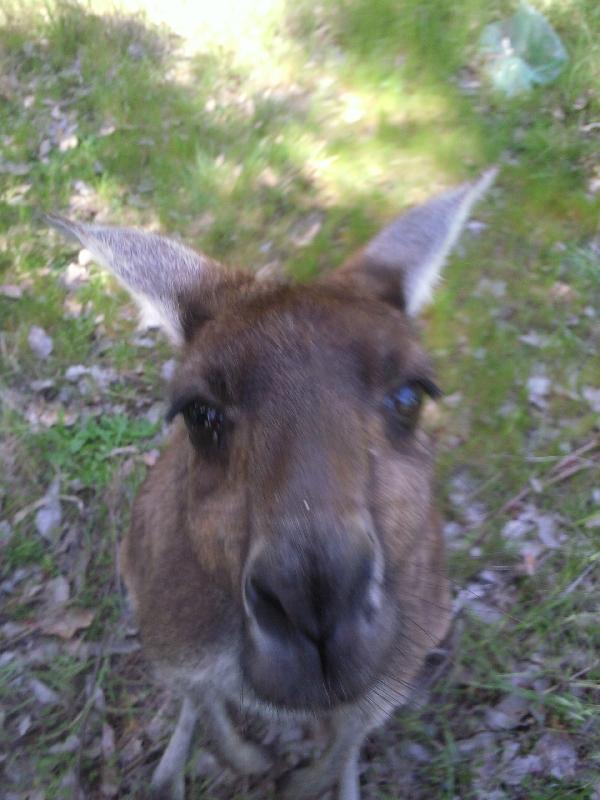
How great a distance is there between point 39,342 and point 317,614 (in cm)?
403

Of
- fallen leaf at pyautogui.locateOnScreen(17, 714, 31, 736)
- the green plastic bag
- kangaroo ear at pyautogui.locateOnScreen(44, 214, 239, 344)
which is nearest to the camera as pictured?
kangaroo ear at pyautogui.locateOnScreen(44, 214, 239, 344)

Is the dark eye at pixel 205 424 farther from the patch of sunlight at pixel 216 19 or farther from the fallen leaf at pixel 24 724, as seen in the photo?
the patch of sunlight at pixel 216 19

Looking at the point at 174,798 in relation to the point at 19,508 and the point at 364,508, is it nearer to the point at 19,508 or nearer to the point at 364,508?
the point at 19,508

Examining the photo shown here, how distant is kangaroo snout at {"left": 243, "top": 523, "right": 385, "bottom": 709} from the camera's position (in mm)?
1735

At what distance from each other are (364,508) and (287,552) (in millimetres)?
283

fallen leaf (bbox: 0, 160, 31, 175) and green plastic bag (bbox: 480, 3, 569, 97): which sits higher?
green plastic bag (bbox: 480, 3, 569, 97)

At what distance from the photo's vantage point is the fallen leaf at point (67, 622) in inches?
156

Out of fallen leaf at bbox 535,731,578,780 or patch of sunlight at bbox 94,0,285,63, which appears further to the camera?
patch of sunlight at bbox 94,0,285,63

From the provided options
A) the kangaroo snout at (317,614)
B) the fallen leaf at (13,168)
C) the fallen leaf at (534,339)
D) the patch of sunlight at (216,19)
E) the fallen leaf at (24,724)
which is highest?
the patch of sunlight at (216,19)

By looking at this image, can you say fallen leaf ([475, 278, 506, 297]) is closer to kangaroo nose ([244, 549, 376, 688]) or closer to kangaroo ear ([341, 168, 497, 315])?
kangaroo ear ([341, 168, 497, 315])

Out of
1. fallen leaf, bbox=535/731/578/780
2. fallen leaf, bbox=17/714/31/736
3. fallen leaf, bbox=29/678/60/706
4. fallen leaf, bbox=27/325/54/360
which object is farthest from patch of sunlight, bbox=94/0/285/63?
fallen leaf, bbox=535/731/578/780

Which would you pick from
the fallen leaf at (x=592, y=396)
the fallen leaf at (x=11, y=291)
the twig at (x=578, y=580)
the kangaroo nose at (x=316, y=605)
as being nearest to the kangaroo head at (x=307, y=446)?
the kangaroo nose at (x=316, y=605)

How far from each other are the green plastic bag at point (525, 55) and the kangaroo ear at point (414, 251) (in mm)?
3509

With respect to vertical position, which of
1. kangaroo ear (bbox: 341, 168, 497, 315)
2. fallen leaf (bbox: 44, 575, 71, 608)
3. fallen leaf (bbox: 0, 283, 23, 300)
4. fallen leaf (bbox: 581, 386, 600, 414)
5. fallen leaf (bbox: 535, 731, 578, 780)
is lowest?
fallen leaf (bbox: 535, 731, 578, 780)
